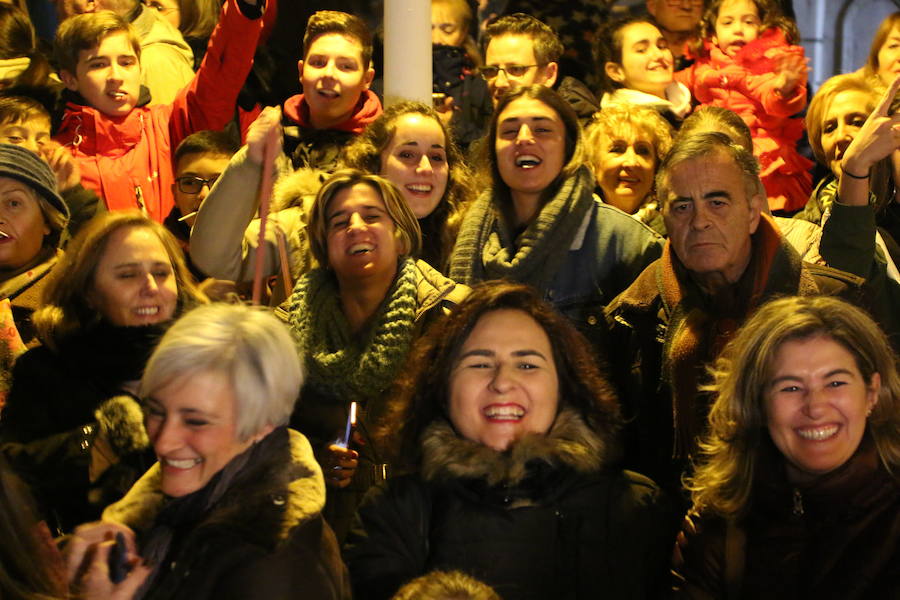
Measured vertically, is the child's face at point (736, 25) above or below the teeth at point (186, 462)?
above

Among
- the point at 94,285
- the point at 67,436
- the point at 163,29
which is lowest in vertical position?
the point at 67,436

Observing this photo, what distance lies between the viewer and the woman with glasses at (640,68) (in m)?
6.06

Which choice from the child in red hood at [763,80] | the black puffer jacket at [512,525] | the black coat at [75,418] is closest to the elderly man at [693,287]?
the black puffer jacket at [512,525]

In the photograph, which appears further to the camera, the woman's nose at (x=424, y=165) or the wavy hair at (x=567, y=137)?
the woman's nose at (x=424, y=165)

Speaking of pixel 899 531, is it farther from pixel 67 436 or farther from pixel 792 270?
pixel 67 436

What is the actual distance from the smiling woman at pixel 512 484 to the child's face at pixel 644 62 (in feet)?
9.14

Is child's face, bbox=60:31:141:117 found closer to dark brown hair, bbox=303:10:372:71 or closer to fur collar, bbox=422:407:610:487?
dark brown hair, bbox=303:10:372:71

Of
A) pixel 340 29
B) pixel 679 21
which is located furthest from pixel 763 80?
pixel 340 29

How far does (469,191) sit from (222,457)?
2.12 metres

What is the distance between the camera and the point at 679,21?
6.70 metres

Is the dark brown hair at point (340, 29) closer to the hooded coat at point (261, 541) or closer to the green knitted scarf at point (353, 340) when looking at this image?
the green knitted scarf at point (353, 340)

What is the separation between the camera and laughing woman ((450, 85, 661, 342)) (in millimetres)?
4484

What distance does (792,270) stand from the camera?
156 inches

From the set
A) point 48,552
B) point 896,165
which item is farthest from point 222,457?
point 896,165
